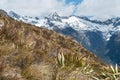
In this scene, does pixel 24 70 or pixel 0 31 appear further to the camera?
pixel 0 31

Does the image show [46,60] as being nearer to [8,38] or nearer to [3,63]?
[3,63]

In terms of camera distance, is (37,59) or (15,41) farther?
(15,41)

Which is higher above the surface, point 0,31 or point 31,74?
point 0,31

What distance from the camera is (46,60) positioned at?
16.6 meters

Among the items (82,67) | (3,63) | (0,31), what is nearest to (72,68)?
(82,67)

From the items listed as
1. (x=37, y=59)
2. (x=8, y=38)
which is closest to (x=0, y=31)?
(x=8, y=38)

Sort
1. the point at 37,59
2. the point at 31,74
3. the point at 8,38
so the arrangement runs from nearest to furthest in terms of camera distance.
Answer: the point at 31,74, the point at 37,59, the point at 8,38

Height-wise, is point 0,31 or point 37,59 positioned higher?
point 0,31

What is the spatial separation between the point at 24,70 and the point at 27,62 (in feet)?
1.89

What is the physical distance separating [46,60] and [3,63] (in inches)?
76.8

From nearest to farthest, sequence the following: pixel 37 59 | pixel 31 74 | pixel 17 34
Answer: pixel 31 74 → pixel 37 59 → pixel 17 34

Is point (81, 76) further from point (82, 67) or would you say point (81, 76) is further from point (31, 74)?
point (31, 74)

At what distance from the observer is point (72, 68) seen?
1582 cm

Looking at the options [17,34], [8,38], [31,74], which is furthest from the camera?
[17,34]
